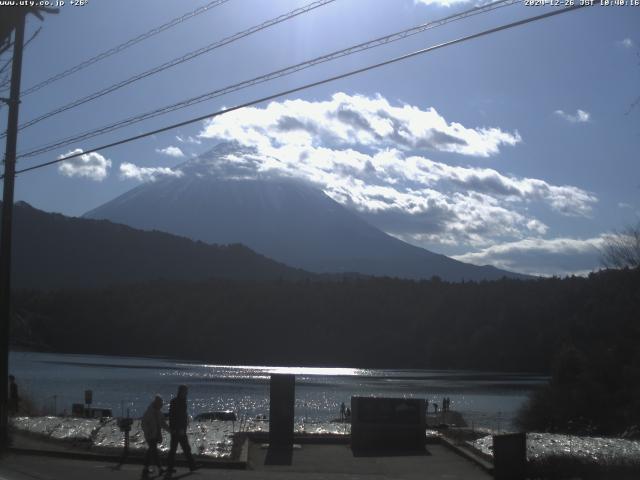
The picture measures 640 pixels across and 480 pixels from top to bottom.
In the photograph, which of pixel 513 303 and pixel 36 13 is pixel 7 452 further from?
pixel 513 303

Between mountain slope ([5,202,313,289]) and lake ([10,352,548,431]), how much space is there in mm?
49778

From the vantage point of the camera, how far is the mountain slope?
558 feet

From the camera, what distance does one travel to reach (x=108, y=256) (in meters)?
182

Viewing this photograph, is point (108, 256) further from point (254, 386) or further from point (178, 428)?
point (178, 428)

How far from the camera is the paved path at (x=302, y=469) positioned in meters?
14.5

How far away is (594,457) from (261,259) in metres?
184

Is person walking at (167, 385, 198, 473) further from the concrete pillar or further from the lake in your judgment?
the lake

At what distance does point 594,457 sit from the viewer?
47.2 ft

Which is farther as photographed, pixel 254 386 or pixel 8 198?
pixel 254 386

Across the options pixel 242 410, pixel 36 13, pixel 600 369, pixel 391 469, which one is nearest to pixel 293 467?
pixel 391 469

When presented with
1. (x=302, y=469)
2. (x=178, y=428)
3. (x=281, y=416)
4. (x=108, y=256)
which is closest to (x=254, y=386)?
(x=281, y=416)

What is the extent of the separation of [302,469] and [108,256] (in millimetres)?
171727

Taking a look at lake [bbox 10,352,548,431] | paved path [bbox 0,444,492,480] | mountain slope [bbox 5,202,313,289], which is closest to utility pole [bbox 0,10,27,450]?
paved path [bbox 0,444,492,480]

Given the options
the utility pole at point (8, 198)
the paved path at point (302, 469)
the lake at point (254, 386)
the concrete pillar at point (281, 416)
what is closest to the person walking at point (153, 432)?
the paved path at point (302, 469)
